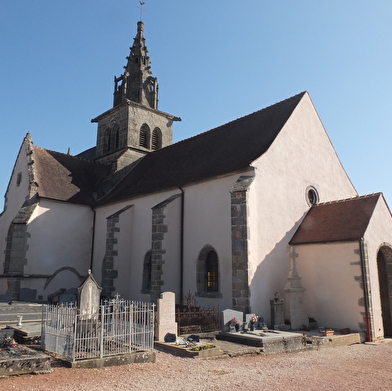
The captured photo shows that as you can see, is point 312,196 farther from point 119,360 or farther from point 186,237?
point 119,360

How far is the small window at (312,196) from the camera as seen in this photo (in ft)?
56.2

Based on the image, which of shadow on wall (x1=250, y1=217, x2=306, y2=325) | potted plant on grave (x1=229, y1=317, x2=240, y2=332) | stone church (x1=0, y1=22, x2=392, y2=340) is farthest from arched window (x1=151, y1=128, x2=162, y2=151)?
potted plant on grave (x1=229, y1=317, x2=240, y2=332)

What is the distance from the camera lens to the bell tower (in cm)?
2616

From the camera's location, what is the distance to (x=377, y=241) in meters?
14.1

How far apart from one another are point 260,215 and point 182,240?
4.15 metres

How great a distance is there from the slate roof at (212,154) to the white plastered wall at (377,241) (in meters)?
4.96

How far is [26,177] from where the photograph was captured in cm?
2236

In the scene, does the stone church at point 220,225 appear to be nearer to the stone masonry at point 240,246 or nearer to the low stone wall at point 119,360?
the stone masonry at point 240,246

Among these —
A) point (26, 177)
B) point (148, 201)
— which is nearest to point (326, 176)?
point (148, 201)

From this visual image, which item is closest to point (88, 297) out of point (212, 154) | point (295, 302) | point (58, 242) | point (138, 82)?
point (295, 302)

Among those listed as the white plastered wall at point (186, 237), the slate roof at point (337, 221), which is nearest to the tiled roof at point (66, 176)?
the white plastered wall at point (186, 237)

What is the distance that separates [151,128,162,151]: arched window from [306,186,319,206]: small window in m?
13.5

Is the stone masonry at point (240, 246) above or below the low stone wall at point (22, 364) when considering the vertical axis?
above

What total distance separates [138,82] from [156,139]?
14.3ft
